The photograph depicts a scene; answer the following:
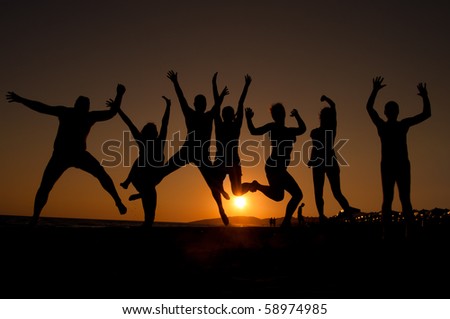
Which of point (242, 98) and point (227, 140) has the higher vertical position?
point (242, 98)

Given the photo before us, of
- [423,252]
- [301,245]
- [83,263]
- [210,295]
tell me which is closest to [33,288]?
[83,263]

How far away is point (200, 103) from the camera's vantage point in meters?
10.8

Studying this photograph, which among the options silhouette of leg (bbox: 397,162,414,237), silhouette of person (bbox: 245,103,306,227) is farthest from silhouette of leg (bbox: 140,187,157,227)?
silhouette of leg (bbox: 397,162,414,237)

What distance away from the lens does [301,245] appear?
8.91 meters

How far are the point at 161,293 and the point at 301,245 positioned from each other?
4244 millimetres

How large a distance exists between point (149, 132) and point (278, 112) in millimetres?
2962

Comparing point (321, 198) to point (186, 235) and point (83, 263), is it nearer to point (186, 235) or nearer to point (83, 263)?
point (186, 235)

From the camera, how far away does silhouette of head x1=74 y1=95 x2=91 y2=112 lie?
1048cm

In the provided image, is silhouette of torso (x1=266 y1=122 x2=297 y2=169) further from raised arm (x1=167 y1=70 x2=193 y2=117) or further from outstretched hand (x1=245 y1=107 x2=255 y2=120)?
raised arm (x1=167 y1=70 x2=193 y2=117)

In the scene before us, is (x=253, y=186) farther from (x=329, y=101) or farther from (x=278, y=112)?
(x=329, y=101)

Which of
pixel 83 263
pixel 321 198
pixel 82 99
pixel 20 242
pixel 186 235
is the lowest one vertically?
pixel 83 263

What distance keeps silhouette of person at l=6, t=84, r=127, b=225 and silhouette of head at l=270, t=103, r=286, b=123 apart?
11.2 feet

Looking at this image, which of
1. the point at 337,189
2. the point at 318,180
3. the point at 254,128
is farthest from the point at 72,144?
the point at 337,189

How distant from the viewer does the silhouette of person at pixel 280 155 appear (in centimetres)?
1075
